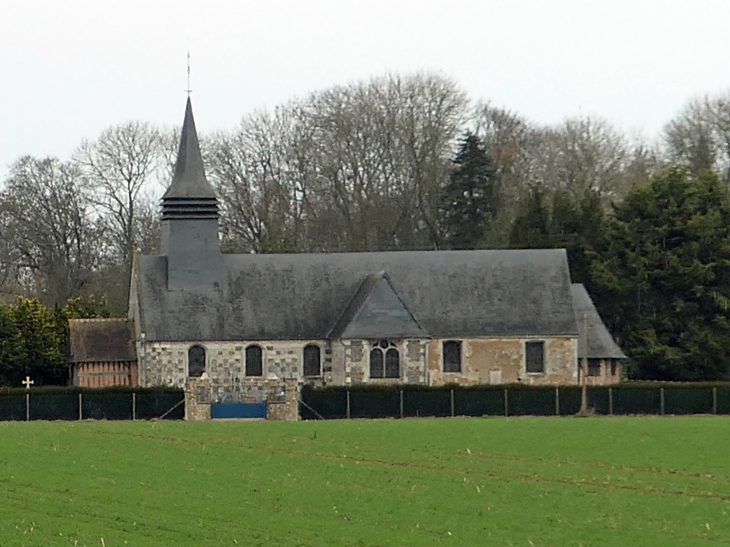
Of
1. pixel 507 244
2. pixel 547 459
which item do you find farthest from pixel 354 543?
pixel 507 244

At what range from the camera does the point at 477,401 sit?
45.1 metres

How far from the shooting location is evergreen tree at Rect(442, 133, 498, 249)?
6962cm

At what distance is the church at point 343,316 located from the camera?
50.2 m

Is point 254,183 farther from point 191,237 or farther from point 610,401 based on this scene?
point 610,401

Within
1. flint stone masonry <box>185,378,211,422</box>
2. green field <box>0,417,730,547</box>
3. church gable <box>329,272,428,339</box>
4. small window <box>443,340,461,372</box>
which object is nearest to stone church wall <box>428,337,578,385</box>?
small window <box>443,340,461,372</box>

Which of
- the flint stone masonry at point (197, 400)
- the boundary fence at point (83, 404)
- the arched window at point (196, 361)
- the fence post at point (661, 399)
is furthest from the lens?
the arched window at point (196, 361)

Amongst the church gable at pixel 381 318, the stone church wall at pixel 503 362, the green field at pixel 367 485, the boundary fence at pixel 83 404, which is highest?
the church gable at pixel 381 318

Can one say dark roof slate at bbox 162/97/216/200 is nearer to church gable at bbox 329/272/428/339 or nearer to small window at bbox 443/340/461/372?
church gable at bbox 329/272/428/339

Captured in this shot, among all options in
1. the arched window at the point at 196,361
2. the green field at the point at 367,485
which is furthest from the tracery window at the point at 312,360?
the green field at the point at 367,485

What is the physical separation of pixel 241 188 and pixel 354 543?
51637 mm

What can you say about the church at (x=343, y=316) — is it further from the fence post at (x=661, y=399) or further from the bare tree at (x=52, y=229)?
the bare tree at (x=52, y=229)

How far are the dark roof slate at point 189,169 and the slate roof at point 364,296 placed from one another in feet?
8.28

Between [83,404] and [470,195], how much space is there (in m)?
30.0

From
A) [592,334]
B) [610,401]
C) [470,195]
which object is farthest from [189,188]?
[470,195]
